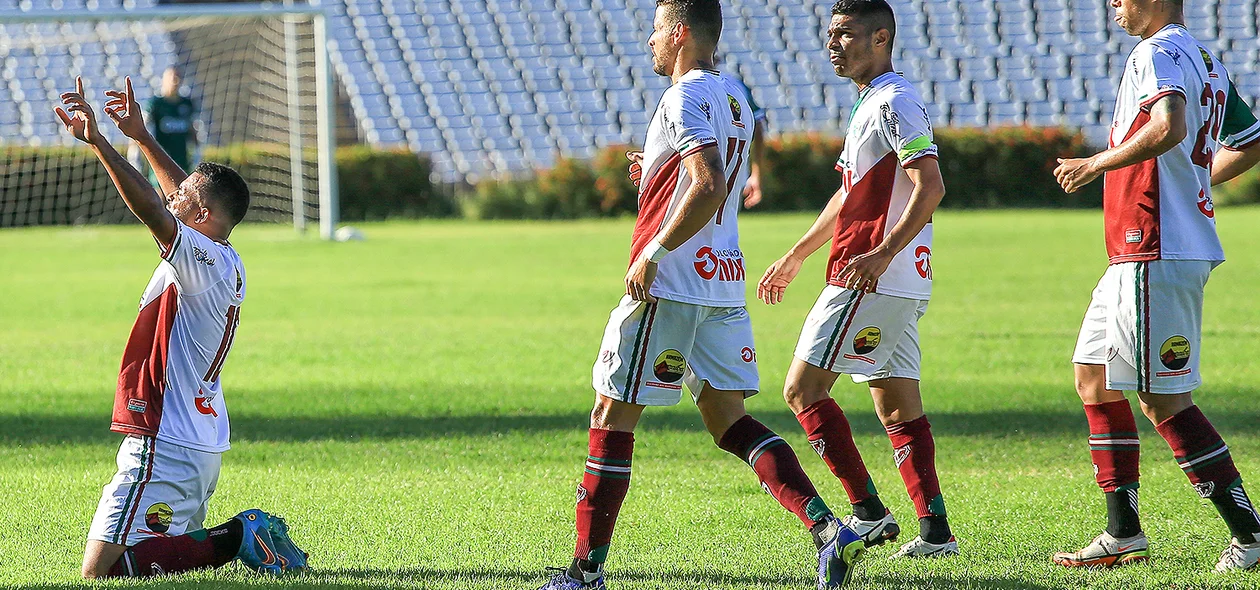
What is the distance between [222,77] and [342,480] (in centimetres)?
2646

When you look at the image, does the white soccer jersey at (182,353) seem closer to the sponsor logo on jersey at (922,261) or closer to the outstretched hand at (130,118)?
the outstretched hand at (130,118)

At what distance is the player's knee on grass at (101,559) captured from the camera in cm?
406

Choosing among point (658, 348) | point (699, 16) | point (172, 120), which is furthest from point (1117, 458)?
point (172, 120)

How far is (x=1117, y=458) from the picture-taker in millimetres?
4441

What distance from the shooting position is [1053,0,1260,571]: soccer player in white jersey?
414 cm

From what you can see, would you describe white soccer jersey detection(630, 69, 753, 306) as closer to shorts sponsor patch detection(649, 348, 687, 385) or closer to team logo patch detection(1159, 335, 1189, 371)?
shorts sponsor patch detection(649, 348, 687, 385)

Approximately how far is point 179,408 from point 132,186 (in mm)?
754

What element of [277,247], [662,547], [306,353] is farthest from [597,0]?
[662,547]

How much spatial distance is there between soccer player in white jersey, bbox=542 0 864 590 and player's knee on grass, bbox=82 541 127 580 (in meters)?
1.32

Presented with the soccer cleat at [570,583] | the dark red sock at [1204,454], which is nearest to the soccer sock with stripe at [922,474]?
the dark red sock at [1204,454]

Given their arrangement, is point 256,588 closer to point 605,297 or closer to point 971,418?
point 971,418

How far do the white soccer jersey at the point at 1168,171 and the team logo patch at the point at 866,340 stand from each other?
779 mm

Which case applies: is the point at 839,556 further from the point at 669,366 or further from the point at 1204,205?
the point at 1204,205

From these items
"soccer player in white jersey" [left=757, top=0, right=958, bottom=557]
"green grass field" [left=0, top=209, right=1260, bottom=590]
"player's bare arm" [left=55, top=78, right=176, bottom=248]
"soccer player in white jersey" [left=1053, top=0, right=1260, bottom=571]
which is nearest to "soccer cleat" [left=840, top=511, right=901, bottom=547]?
"soccer player in white jersey" [left=757, top=0, right=958, bottom=557]
